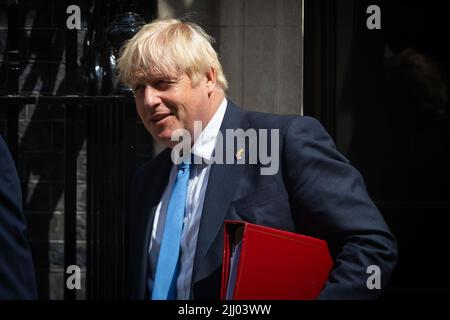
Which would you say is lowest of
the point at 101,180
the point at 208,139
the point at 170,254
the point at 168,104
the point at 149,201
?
the point at 101,180

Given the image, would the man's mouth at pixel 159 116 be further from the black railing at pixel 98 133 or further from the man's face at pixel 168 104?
the black railing at pixel 98 133

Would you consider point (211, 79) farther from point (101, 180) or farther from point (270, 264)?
point (101, 180)

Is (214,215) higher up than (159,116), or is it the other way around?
(159,116)

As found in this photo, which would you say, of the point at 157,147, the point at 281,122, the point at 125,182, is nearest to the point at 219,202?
the point at 281,122

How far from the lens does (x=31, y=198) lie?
5.58 meters

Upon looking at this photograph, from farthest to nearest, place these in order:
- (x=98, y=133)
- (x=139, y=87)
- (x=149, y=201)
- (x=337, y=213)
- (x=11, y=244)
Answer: (x=98, y=133) → (x=149, y=201) → (x=139, y=87) → (x=337, y=213) → (x=11, y=244)

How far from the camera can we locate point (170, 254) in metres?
3.04

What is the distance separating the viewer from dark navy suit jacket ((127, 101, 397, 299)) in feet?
9.55

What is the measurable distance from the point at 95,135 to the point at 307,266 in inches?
92.4

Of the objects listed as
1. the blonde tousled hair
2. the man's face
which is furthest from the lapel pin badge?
the blonde tousled hair

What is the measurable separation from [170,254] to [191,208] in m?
0.18

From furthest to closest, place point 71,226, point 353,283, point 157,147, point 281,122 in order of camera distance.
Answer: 1. point 157,147
2. point 71,226
3. point 281,122
4. point 353,283

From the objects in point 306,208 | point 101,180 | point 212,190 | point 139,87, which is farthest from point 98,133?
point 306,208
